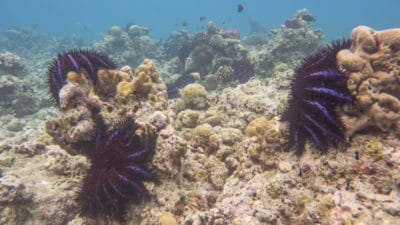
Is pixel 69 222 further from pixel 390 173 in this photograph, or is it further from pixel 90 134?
pixel 390 173

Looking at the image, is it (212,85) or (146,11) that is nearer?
(212,85)

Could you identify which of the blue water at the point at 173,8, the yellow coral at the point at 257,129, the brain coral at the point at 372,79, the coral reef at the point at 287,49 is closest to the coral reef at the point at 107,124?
the yellow coral at the point at 257,129

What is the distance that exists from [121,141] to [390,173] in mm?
2839

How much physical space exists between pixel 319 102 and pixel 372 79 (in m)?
0.62

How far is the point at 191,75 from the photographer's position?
11938 millimetres

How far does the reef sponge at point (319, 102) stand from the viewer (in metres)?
2.90

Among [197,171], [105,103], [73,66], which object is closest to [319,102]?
[197,171]

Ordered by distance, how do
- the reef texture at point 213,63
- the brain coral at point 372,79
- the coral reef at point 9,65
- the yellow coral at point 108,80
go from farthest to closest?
the coral reef at point 9,65 → the reef texture at point 213,63 → the yellow coral at point 108,80 → the brain coral at point 372,79

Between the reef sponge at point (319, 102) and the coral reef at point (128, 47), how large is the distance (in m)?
17.1

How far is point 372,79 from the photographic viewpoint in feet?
9.72

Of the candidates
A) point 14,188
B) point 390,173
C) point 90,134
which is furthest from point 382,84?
point 14,188

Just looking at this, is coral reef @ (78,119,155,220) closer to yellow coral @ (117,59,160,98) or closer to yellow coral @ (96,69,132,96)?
yellow coral @ (117,59,160,98)

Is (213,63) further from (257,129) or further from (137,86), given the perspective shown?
(257,129)

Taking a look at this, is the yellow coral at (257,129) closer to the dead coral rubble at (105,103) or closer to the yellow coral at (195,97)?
the dead coral rubble at (105,103)
